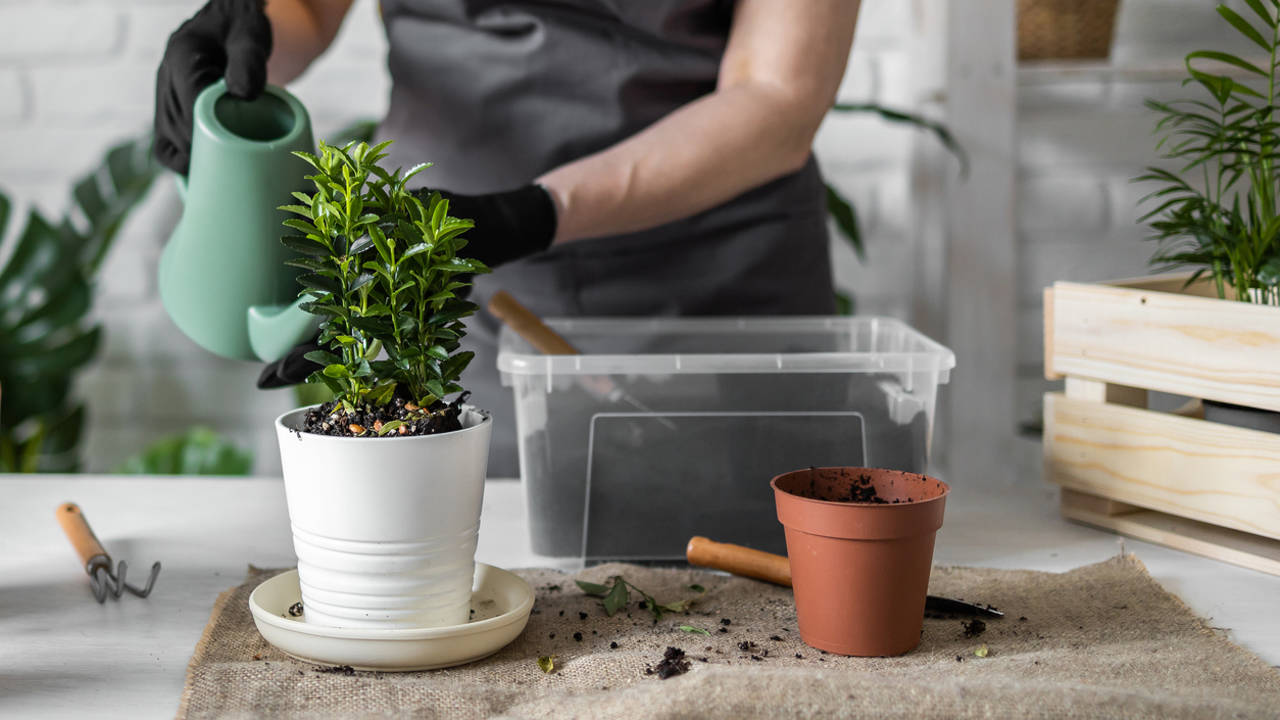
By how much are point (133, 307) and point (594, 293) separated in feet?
3.61

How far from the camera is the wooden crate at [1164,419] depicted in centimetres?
71

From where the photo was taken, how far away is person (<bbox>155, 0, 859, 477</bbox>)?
1.01 m

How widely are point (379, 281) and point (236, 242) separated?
0.76 ft

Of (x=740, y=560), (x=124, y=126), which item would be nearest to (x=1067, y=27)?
(x=740, y=560)

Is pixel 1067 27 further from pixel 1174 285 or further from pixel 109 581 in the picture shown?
pixel 109 581

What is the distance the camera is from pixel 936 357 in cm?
73

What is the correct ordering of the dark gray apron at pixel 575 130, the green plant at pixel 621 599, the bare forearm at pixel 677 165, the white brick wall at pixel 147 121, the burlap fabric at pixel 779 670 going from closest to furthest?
the burlap fabric at pixel 779 670 < the green plant at pixel 621 599 < the bare forearm at pixel 677 165 < the dark gray apron at pixel 575 130 < the white brick wall at pixel 147 121

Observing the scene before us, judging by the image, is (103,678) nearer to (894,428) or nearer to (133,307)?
(894,428)

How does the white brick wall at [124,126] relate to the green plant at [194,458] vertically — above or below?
above

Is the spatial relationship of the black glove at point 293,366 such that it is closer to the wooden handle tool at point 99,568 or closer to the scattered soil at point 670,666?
the wooden handle tool at point 99,568

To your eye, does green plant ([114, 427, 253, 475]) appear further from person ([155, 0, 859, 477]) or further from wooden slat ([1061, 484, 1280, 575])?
wooden slat ([1061, 484, 1280, 575])

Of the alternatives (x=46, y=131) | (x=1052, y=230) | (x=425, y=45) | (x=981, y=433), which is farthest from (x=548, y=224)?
(x=46, y=131)

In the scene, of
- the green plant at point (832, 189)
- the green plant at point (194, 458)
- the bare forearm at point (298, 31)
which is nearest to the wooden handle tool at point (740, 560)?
the bare forearm at point (298, 31)

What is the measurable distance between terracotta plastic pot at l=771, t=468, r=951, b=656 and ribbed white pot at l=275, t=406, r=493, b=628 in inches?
7.2
